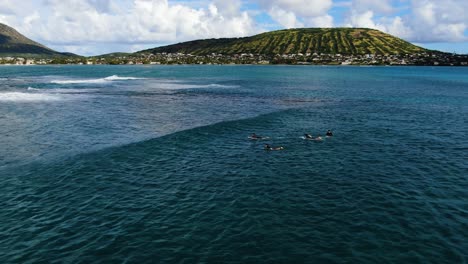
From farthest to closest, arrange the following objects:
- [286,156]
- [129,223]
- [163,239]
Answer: [286,156], [129,223], [163,239]

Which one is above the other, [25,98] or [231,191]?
[25,98]

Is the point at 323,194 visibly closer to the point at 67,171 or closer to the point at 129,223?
the point at 129,223

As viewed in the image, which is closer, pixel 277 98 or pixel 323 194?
pixel 323 194

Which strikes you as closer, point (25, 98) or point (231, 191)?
point (231, 191)

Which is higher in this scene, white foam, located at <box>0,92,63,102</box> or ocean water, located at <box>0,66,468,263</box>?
white foam, located at <box>0,92,63,102</box>

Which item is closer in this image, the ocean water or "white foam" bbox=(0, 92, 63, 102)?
the ocean water

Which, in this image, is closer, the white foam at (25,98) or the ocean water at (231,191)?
the ocean water at (231,191)

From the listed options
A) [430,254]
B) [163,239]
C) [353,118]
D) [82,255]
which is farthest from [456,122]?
[82,255]

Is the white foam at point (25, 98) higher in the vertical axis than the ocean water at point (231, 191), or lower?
higher
